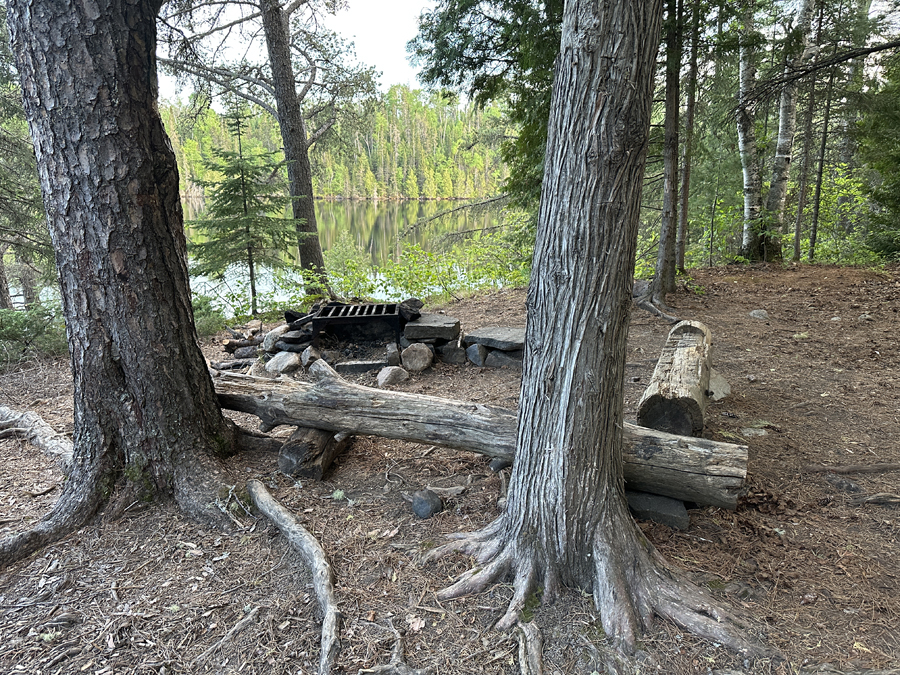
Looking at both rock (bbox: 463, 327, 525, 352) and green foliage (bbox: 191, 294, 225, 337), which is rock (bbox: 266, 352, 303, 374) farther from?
green foliage (bbox: 191, 294, 225, 337)

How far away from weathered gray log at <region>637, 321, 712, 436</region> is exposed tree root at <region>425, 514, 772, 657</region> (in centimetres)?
103

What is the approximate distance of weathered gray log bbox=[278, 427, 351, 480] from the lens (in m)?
3.49

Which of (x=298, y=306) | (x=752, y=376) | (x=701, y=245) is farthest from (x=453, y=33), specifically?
(x=701, y=245)

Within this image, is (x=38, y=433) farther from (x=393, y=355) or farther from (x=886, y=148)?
(x=886, y=148)

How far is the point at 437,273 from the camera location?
40.2 feet

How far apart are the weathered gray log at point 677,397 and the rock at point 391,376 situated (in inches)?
111

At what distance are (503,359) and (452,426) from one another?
2.60 m

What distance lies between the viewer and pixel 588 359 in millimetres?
2229

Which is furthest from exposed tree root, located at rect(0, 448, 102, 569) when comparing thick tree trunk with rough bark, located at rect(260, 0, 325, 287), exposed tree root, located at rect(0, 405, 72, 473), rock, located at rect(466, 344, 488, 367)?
thick tree trunk with rough bark, located at rect(260, 0, 325, 287)

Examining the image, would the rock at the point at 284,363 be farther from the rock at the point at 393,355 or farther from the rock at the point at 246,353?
the rock at the point at 393,355

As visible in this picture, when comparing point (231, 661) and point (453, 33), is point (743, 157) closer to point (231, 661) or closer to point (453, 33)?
point (453, 33)

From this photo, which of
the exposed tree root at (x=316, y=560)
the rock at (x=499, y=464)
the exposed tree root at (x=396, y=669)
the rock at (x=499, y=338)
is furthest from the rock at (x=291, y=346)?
the exposed tree root at (x=396, y=669)

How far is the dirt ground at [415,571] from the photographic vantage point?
2.13 m

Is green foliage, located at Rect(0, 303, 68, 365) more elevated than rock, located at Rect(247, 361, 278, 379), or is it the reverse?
green foliage, located at Rect(0, 303, 68, 365)
